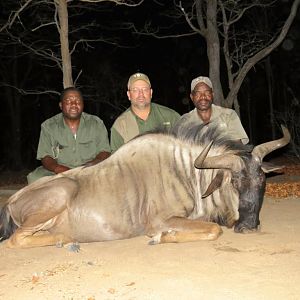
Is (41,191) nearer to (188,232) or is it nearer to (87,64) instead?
(188,232)

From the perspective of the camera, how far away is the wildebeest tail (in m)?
4.53

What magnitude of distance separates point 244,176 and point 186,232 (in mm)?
700

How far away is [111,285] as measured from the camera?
307 cm

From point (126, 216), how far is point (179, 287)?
1.46 meters

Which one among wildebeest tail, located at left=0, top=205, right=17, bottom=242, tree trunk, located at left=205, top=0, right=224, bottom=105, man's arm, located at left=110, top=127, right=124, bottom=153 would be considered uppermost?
tree trunk, located at left=205, top=0, right=224, bottom=105

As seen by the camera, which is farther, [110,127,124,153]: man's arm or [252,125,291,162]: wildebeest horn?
[110,127,124,153]: man's arm

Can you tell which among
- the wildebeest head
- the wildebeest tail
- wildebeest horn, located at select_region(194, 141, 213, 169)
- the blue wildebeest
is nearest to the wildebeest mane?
the blue wildebeest

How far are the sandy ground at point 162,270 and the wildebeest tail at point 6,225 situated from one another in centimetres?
14

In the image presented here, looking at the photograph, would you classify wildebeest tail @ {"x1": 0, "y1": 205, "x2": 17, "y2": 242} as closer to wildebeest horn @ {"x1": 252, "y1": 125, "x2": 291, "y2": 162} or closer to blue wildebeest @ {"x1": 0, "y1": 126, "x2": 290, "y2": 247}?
blue wildebeest @ {"x1": 0, "y1": 126, "x2": 290, "y2": 247}

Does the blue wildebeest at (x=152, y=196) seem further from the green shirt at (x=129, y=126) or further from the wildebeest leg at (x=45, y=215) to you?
the green shirt at (x=129, y=126)

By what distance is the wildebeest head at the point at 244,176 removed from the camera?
4.14 metres

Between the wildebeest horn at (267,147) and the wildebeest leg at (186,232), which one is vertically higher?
the wildebeest horn at (267,147)

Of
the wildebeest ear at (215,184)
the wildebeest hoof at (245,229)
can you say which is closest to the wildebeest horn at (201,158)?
the wildebeest ear at (215,184)

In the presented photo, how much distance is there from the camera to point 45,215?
13.9 feet
